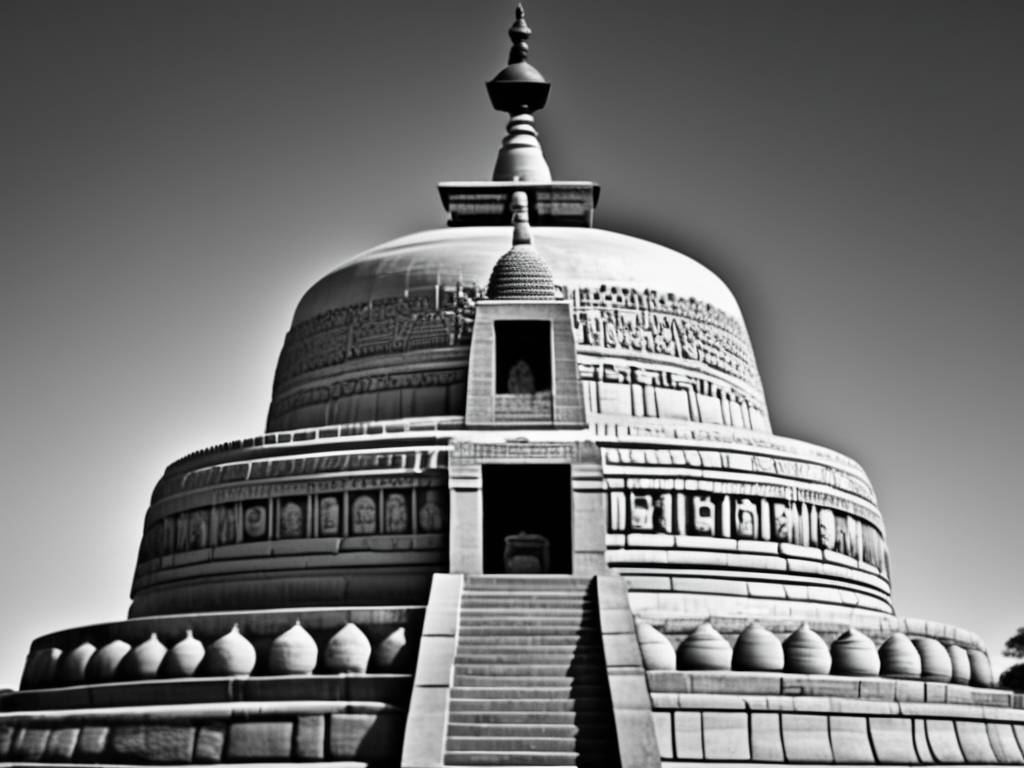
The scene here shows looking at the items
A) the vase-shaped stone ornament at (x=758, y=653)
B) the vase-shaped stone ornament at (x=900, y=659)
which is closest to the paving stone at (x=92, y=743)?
the vase-shaped stone ornament at (x=758, y=653)

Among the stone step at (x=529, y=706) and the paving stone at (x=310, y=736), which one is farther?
the paving stone at (x=310, y=736)

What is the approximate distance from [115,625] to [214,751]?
343 centimetres

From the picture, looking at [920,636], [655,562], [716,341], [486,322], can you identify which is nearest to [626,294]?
[716,341]

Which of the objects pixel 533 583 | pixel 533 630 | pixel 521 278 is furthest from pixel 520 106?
pixel 533 630

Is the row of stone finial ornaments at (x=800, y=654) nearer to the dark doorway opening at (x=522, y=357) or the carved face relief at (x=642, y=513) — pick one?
the carved face relief at (x=642, y=513)

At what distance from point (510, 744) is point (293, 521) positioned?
7.31 m

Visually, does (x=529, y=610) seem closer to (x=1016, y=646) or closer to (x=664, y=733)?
(x=664, y=733)

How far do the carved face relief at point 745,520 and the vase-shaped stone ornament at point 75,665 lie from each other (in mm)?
9361

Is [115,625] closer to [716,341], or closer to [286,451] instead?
[286,451]

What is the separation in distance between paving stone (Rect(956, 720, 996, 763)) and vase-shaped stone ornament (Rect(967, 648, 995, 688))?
5.28 feet

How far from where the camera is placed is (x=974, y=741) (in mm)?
19312

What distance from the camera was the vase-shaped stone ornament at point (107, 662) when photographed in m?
19.5

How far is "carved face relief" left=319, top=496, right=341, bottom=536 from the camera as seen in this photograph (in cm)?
2231

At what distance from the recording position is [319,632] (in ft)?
62.9
